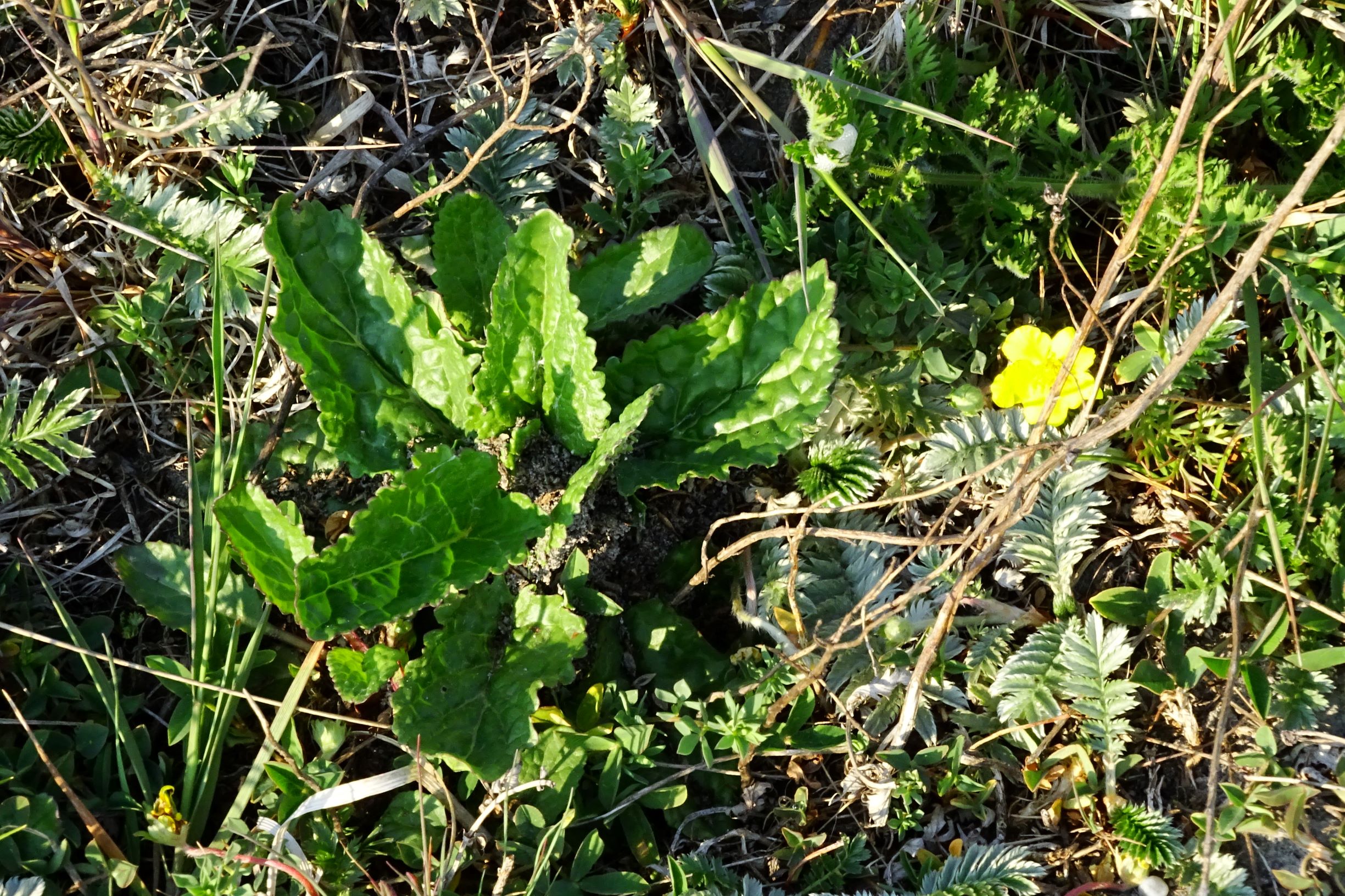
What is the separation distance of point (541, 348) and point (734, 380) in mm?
498

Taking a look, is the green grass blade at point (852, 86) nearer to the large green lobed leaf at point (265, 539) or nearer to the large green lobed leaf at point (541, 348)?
the large green lobed leaf at point (541, 348)

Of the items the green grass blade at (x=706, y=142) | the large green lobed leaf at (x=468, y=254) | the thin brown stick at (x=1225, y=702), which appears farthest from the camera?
the green grass blade at (x=706, y=142)

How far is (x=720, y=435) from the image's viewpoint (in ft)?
8.96

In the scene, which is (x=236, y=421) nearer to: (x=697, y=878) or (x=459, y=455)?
(x=459, y=455)

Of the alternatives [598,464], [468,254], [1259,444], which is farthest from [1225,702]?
[468,254]

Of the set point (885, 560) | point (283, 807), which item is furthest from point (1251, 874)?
point (283, 807)

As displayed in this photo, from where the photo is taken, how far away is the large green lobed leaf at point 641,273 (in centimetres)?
271

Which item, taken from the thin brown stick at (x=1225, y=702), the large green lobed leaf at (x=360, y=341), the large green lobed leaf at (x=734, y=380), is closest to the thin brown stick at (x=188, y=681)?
the large green lobed leaf at (x=360, y=341)

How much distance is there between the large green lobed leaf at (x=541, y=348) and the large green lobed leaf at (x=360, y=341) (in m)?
0.10

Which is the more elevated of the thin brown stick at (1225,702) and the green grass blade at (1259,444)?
the green grass blade at (1259,444)

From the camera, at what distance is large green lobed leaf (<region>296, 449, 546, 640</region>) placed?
7.75 ft

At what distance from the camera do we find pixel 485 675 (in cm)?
262

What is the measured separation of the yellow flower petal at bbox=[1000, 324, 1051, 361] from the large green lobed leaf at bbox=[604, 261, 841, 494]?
488mm

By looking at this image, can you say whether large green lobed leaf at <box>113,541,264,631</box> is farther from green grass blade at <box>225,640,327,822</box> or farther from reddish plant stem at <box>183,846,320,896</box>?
reddish plant stem at <box>183,846,320,896</box>
